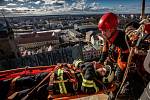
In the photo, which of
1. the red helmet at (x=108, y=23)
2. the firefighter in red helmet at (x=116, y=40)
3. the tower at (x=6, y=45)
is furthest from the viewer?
the tower at (x=6, y=45)

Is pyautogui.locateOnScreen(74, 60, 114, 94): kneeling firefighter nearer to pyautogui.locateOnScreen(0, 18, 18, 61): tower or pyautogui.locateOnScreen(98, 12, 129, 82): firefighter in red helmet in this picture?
pyautogui.locateOnScreen(98, 12, 129, 82): firefighter in red helmet

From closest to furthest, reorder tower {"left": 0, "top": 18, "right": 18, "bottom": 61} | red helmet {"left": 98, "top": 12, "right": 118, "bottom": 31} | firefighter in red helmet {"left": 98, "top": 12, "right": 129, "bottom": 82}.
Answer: firefighter in red helmet {"left": 98, "top": 12, "right": 129, "bottom": 82} < red helmet {"left": 98, "top": 12, "right": 118, "bottom": 31} < tower {"left": 0, "top": 18, "right": 18, "bottom": 61}

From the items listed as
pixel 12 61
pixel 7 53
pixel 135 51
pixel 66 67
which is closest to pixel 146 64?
pixel 135 51

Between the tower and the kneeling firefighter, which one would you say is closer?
the kneeling firefighter

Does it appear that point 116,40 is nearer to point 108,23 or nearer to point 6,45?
point 108,23

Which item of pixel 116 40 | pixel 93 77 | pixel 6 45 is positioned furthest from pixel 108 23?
pixel 6 45

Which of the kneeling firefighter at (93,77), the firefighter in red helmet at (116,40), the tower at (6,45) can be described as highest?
the firefighter in red helmet at (116,40)

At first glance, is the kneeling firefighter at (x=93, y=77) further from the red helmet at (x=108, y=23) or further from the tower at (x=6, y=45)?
the tower at (x=6, y=45)

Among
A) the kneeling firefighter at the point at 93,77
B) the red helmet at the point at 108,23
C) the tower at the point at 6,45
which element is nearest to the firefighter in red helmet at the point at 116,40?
the red helmet at the point at 108,23

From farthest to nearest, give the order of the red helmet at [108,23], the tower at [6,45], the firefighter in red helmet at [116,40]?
the tower at [6,45], the red helmet at [108,23], the firefighter in red helmet at [116,40]

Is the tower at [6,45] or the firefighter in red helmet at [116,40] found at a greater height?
the firefighter in red helmet at [116,40]

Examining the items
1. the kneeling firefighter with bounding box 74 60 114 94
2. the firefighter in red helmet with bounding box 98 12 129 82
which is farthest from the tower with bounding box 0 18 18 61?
the firefighter in red helmet with bounding box 98 12 129 82
